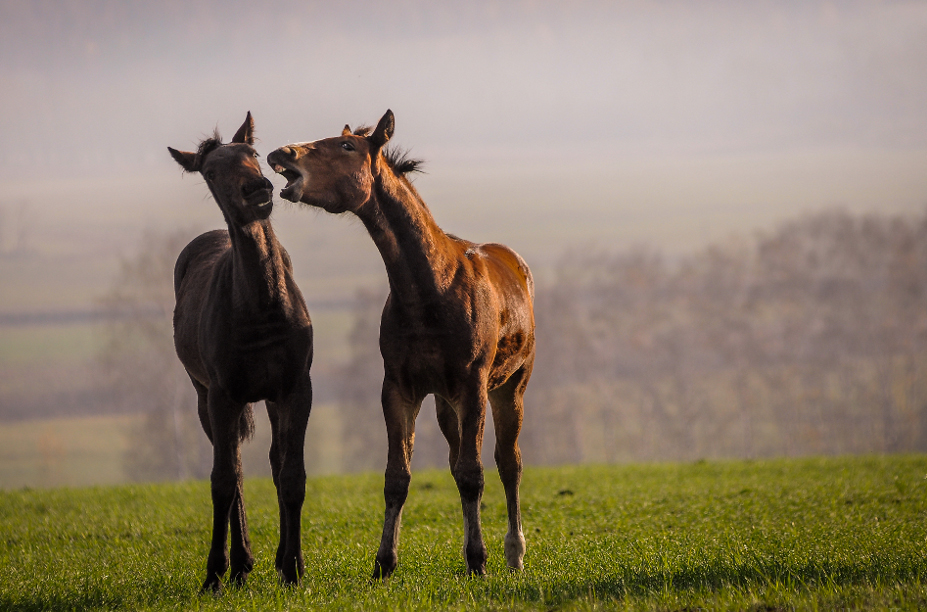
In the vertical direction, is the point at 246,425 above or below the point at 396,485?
above

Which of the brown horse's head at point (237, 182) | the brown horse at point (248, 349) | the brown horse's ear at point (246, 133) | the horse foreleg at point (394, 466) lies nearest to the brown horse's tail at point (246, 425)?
the brown horse at point (248, 349)

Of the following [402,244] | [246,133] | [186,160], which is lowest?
[402,244]

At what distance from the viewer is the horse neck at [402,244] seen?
650 cm

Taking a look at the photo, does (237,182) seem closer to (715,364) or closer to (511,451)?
(511,451)

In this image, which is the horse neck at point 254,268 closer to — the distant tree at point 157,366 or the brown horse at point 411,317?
the brown horse at point 411,317

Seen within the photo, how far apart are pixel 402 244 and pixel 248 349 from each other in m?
1.52

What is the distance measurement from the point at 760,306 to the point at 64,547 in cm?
3142

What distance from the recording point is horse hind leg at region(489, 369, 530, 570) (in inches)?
282

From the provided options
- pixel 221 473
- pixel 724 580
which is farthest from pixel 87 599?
pixel 724 580

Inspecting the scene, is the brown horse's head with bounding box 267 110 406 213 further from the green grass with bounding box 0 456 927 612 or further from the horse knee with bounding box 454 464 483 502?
the green grass with bounding box 0 456 927 612

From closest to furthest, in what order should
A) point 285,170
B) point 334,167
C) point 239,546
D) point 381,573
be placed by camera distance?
point 285,170 → point 334,167 → point 381,573 → point 239,546

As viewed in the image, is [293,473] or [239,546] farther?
[239,546]

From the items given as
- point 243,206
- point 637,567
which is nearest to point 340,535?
point 637,567

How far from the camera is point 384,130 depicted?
6387 millimetres
